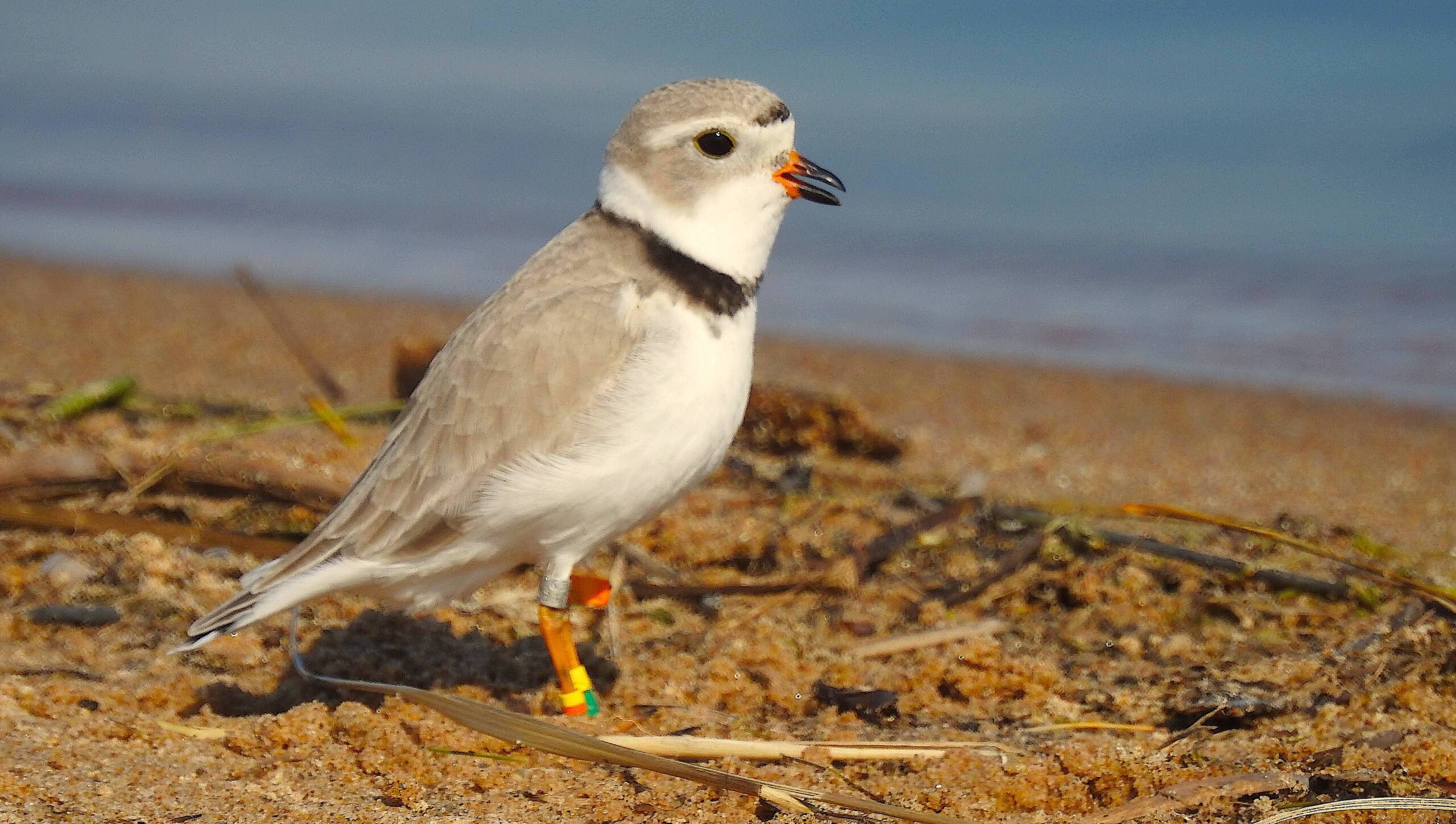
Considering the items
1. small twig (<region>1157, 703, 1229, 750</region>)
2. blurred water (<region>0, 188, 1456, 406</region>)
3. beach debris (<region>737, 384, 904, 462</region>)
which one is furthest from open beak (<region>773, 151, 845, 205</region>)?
blurred water (<region>0, 188, 1456, 406</region>)

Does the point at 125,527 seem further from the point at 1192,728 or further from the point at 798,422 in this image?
the point at 1192,728

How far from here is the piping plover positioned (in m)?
3.55

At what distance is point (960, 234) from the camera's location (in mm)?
17094

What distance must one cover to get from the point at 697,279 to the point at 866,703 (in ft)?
4.14

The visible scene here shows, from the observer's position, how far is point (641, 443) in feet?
11.5

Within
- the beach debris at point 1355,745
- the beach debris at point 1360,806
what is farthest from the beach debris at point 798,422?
the beach debris at point 1360,806

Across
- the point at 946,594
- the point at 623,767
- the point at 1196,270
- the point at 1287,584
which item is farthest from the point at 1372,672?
the point at 1196,270

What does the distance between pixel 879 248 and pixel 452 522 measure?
509 inches

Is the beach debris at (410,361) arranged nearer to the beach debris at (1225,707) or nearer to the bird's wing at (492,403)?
the bird's wing at (492,403)

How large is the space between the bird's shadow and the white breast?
66cm

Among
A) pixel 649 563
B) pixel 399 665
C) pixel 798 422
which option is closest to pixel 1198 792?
pixel 649 563

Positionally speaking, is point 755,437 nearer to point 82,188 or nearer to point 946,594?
point 946,594

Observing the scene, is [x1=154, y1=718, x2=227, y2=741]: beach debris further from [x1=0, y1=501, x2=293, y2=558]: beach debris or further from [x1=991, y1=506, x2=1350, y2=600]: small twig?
[x1=991, y1=506, x2=1350, y2=600]: small twig

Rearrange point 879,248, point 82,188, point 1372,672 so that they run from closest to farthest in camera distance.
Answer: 1. point 1372,672
2. point 879,248
3. point 82,188
